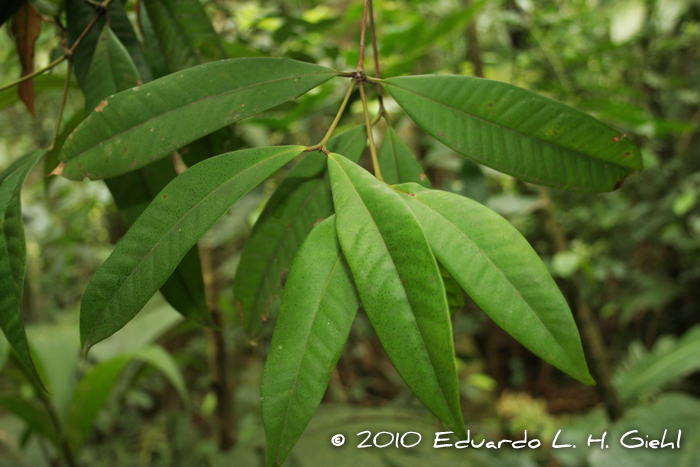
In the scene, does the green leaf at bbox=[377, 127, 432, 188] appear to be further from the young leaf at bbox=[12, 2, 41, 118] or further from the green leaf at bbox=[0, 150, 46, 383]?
the young leaf at bbox=[12, 2, 41, 118]

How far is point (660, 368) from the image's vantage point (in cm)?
141

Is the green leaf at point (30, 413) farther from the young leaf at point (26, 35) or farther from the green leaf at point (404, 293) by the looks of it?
the green leaf at point (404, 293)

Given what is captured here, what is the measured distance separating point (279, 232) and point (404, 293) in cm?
19

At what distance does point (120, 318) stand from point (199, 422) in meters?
2.72

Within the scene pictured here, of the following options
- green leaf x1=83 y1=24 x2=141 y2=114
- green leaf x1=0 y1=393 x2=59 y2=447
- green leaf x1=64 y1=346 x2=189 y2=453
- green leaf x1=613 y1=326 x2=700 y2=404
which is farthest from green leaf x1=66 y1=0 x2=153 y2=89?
green leaf x1=613 y1=326 x2=700 y2=404

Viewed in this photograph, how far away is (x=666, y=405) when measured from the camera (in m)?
1.27

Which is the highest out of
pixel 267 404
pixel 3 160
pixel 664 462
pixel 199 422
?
pixel 3 160

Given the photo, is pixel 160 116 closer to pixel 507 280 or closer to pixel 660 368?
pixel 507 280

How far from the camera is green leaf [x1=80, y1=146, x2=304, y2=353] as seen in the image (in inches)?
11.8

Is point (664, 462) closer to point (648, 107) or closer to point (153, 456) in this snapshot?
point (648, 107)

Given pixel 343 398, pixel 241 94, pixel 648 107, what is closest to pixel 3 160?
pixel 343 398

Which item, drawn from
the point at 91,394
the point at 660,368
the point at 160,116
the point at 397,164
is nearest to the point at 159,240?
the point at 160,116

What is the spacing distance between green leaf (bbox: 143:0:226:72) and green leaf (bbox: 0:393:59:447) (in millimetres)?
1017

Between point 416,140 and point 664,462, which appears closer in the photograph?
point 664,462
